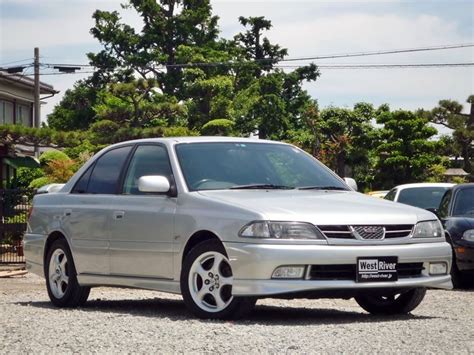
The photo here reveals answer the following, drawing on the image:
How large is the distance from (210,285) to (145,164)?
1.83m

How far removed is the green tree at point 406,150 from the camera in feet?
216

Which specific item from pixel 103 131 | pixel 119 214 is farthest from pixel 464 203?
pixel 103 131

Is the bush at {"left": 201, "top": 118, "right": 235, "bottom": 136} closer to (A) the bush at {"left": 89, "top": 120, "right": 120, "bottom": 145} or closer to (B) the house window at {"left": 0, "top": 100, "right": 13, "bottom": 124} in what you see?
(A) the bush at {"left": 89, "top": 120, "right": 120, "bottom": 145}

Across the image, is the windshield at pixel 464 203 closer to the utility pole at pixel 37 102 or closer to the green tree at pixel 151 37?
the utility pole at pixel 37 102

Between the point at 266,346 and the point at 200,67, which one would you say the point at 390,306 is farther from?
the point at 200,67

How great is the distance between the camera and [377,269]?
9570mm

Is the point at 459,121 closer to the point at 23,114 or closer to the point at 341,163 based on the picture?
the point at 341,163

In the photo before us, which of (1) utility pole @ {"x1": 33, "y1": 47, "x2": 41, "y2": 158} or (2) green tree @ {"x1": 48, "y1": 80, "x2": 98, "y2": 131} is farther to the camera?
(2) green tree @ {"x1": 48, "y1": 80, "x2": 98, "y2": 131}

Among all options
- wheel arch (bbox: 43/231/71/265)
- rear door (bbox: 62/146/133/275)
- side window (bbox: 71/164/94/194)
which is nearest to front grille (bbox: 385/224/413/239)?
rear door (bbox: 62/146/133/275)

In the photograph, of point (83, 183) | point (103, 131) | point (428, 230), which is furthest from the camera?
point (103, 131)

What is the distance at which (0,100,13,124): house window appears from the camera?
53.2 m

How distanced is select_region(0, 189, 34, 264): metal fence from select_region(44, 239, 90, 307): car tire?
12.2 meters

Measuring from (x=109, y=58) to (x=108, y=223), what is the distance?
7066 centimetres

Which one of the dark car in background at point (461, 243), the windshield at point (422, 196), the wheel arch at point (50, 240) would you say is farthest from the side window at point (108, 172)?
the windshield at point (422, 196)
